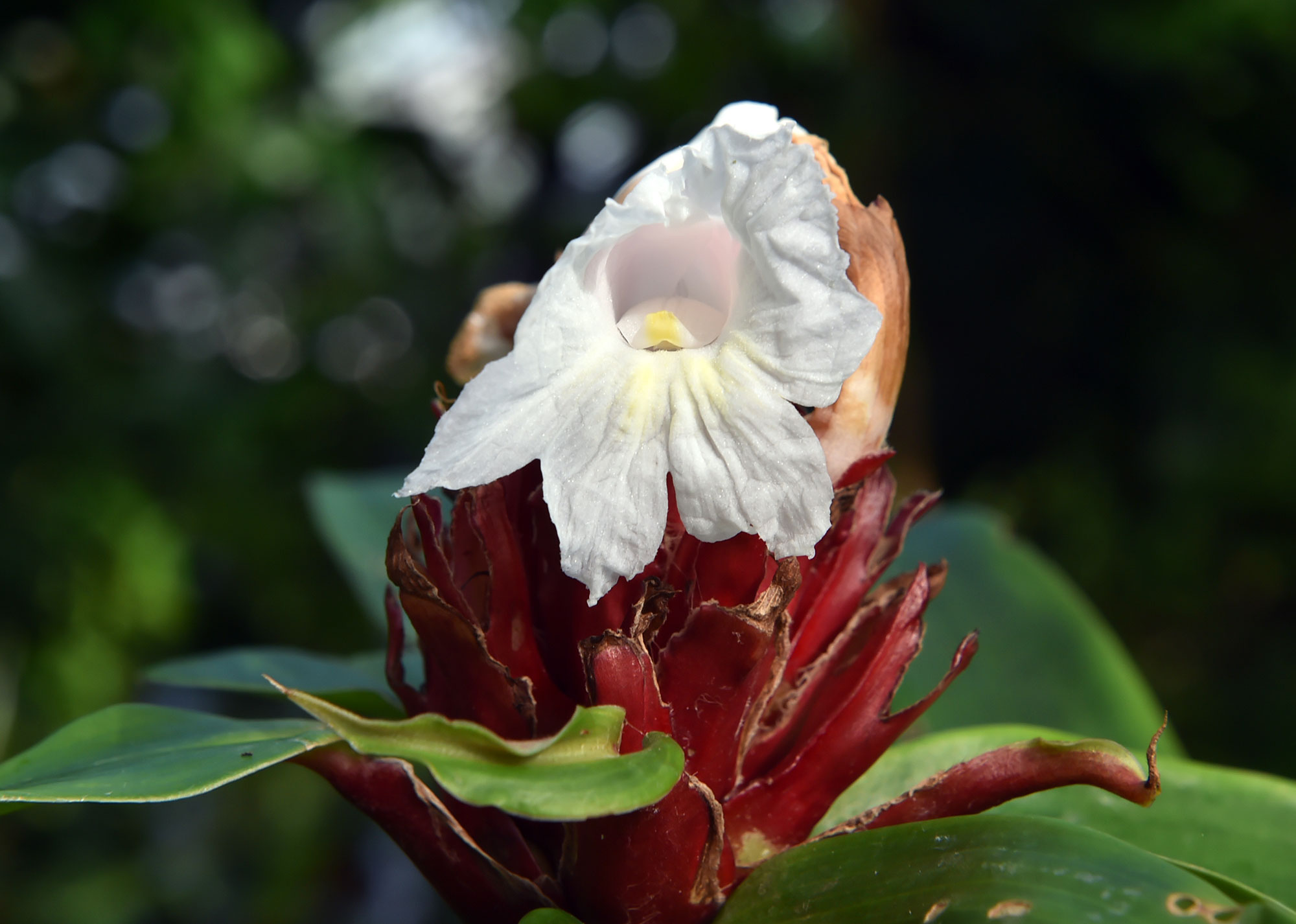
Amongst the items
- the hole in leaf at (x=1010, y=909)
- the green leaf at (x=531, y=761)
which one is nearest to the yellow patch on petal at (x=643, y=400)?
the green leaf at (x=531, y=761)

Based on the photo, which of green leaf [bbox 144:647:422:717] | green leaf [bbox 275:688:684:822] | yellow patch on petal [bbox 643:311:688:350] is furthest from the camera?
green leaf [bbox 144:647:422:717]

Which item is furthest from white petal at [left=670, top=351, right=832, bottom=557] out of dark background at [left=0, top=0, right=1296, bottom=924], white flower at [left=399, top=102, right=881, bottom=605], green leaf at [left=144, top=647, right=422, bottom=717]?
dark background at [left=0, top=0, right=1296, bottom=924]

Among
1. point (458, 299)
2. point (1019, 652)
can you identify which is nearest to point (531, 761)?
point (1019, 652)

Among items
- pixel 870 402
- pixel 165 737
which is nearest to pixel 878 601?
pixel 870 402

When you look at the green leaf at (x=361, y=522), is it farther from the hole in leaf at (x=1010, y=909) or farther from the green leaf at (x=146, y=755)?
the hole in leaf at (x=1010, y=909)

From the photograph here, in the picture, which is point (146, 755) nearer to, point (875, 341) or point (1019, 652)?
point (875, 341)

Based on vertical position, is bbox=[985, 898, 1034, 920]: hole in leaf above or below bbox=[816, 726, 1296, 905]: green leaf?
above

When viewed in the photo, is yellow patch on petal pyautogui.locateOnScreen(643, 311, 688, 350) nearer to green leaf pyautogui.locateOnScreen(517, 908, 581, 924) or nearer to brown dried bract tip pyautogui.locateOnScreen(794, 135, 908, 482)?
brown dried bract tip pyautogui.locateOnScreen(794, 135, 908, 482)
